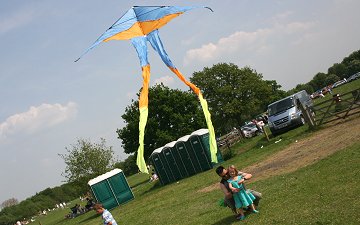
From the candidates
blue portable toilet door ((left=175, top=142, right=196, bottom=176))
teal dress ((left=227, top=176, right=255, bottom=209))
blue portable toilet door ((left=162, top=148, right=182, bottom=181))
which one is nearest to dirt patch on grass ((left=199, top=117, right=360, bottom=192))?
teal dress ((left=227, top=176, right=255, bottom=209))

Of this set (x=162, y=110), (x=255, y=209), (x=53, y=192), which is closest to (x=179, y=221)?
(x=255, y=209)

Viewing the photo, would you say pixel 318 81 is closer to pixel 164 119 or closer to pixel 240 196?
pixel 164 119

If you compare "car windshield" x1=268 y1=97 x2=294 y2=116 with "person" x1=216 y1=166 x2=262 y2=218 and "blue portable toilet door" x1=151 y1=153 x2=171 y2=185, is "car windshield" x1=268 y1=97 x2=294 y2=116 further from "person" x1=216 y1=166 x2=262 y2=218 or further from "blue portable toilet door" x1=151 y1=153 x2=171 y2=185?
"person" x1=216 y1=166 x2=262 y2=218

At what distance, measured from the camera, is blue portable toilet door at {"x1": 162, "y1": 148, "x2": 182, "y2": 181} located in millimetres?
30341

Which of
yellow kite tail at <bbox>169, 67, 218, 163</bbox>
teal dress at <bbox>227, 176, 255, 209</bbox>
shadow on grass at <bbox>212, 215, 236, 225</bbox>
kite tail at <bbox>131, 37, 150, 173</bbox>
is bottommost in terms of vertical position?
shadow on grass at <bbox>212, 215, 236, 225</bbox>

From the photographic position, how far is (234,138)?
119 ft

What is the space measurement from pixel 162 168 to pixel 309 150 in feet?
49.4

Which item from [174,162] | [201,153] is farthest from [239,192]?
[174,162]

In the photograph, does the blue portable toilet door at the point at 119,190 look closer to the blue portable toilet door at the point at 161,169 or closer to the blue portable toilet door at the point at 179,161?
the blue portable toilet door at the point at 161,169

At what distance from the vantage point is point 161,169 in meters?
31.6

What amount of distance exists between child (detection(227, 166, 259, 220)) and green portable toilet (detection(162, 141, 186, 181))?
62.6 ft

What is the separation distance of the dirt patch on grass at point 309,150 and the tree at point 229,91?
28042 mm

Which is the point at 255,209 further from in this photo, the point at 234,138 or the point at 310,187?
the point at 234,138

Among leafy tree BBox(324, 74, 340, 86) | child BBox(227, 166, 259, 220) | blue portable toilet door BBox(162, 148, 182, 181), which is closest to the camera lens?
child BBox(227, 166, 259, 220)
